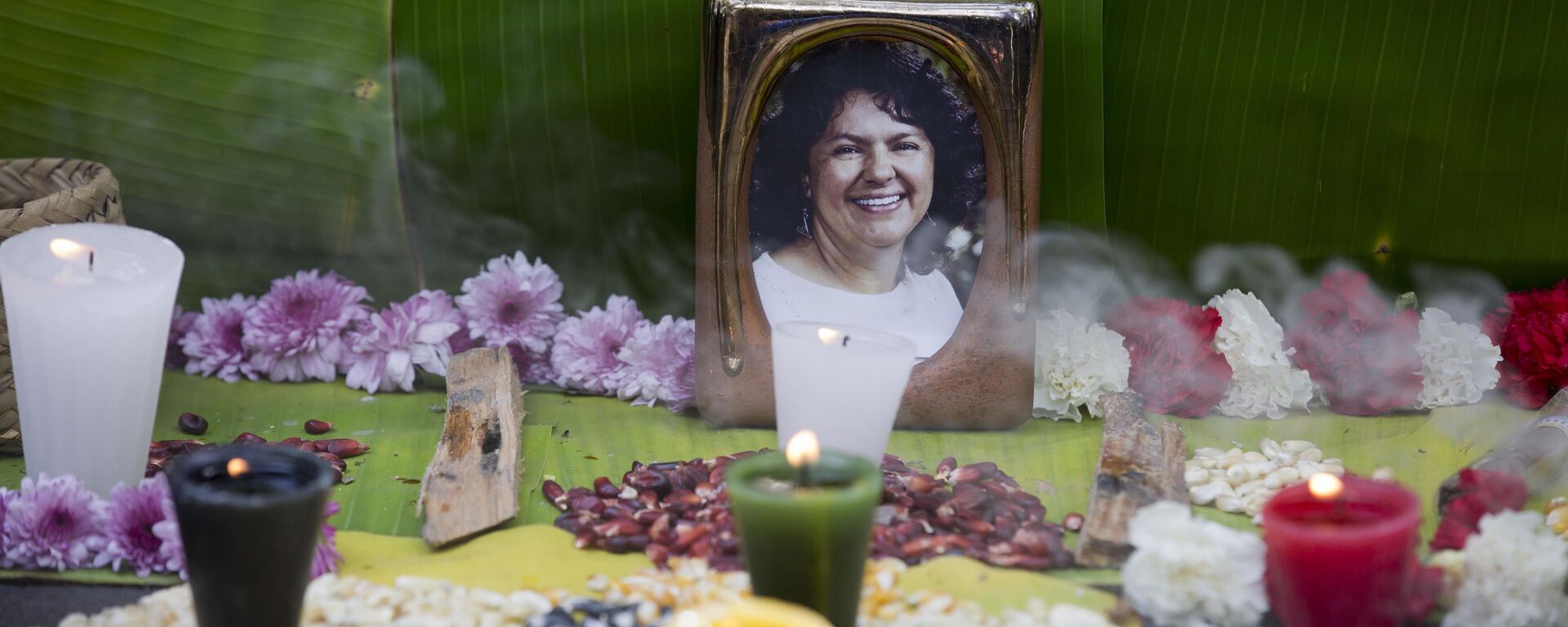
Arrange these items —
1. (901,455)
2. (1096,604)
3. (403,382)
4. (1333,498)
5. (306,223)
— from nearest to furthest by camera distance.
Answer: (1333,498), (1096,604), (901,455), (403,382), (306,223)

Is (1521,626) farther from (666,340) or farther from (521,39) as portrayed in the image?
(521,39)

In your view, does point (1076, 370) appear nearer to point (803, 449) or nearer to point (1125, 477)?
point (1125, 477)

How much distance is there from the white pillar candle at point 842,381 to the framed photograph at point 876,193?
0.68 ft

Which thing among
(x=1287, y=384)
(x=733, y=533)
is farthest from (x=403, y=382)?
(x=1287, y=384)

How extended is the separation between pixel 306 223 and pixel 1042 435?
772mm

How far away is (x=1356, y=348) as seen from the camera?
4.22 ft

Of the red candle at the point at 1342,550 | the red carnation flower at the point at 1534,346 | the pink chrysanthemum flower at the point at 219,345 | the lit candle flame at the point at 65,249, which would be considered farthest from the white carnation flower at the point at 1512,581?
the pink chrysanthemum flower at the point at 219,345

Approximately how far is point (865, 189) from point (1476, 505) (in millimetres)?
524

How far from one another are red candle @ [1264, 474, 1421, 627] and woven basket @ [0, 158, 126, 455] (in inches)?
34.6

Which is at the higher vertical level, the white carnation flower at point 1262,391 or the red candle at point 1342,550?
the red candle at point 1342,550

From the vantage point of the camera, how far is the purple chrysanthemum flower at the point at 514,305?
4.38 feet

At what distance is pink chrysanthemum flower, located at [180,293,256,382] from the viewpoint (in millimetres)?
1336

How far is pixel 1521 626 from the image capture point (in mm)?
817

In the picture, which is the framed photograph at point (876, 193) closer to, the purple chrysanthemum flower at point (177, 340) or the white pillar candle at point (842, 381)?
the white pillar candle at point (842, 381)
